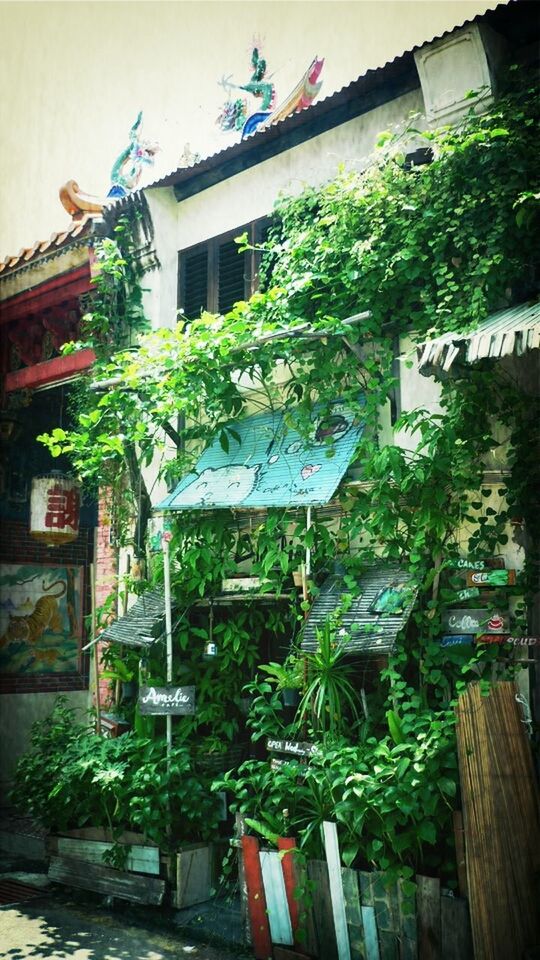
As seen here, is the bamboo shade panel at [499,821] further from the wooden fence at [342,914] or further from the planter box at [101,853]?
the planter box at [101,853]

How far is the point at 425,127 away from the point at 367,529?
3.10 metres

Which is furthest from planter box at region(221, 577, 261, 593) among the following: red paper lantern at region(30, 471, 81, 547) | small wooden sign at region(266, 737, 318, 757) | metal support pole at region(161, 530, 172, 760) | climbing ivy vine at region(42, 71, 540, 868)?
red paper lantern at region(30, 471, 81, 547)

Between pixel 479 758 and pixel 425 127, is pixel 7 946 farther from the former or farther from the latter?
pixel 425 127

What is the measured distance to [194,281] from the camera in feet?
26.6

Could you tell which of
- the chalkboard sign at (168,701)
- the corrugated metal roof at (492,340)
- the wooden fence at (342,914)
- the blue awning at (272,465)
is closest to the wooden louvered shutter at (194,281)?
the blue awning at (272,465)

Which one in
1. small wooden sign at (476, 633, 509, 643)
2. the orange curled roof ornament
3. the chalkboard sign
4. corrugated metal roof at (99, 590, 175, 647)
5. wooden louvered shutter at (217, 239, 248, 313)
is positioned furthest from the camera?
the orange curled roof ornament

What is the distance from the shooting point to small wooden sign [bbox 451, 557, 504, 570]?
5469 mm

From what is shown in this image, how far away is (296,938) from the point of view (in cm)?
502

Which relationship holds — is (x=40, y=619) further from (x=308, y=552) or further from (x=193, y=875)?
(x=308, y=552)

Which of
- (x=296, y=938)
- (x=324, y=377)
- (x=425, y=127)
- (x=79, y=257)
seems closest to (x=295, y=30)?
(x=425, y=127)

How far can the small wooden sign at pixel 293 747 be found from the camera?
541 centimetres

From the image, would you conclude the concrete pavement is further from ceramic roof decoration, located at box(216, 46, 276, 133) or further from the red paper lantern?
ceramic roof decoration, located at box(216, 46, 276, 133)

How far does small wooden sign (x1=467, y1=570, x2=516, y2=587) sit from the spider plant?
0.96m

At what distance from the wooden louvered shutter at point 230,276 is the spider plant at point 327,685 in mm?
3409
